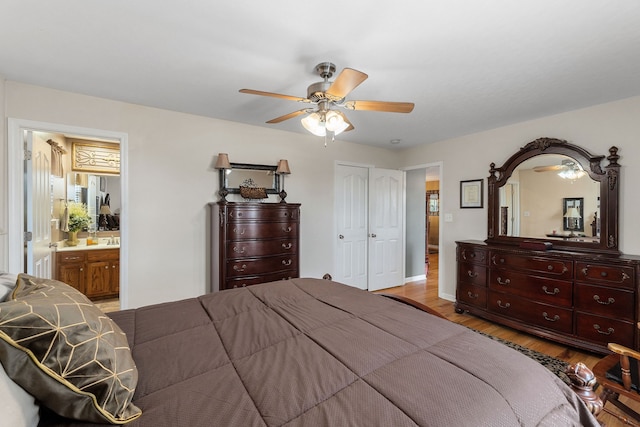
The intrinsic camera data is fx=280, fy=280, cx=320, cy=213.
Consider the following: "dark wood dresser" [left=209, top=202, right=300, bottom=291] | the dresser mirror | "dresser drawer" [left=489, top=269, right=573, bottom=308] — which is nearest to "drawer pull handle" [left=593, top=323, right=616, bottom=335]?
"dresser drawer" [left=489, top=269, right=573, bottom=308]

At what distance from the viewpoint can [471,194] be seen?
12.8 ft

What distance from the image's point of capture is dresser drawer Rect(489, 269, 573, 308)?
2.70 meters

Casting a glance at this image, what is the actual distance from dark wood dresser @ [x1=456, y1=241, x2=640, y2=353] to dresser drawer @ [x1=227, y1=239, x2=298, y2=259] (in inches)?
86.7

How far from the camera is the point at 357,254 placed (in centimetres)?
452

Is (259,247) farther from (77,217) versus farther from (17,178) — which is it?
(77,217)

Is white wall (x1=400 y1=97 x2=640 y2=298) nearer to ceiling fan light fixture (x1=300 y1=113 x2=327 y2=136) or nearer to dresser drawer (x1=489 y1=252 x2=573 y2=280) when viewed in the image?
dresser drawer (x1=489 y1=252 x2=573 y2=280)

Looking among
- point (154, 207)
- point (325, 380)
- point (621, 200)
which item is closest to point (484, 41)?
point (325, 380)

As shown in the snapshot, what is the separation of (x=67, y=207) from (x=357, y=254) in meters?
4.34

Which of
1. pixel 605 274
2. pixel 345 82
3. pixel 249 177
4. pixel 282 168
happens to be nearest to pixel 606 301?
pixel 605 274

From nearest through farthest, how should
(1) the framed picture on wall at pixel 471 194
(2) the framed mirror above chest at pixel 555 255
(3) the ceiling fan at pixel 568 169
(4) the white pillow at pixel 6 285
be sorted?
(4) the white pillow at pixel 6 285
(2) the framed mirror above chest at pixel 555 255
(3) the ceiling fan at pixel 568 169
(1) the framed picture on wall at pixel 471 194

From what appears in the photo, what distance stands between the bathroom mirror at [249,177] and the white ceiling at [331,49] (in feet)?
2.80

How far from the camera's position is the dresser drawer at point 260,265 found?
304cm

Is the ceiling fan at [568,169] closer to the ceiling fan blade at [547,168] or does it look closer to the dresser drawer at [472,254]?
the ceiling fan blade at [547,168]

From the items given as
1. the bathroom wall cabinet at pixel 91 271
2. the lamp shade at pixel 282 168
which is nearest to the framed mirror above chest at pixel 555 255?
the lamp shade at pixel 282 168
